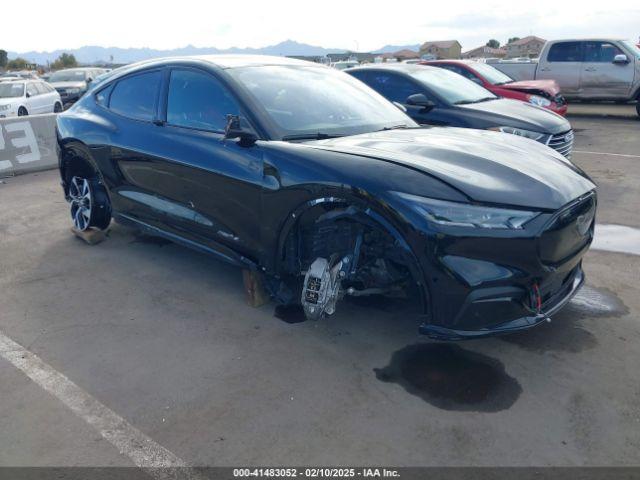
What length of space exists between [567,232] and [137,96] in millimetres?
3551

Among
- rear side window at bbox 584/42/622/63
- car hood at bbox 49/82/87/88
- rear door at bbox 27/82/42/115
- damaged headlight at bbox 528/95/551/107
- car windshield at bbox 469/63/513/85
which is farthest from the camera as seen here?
car hood at bbox 49/82/87/88

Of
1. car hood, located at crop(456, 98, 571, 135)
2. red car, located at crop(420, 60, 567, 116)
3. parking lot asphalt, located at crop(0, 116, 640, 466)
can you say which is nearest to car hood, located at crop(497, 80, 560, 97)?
red car, located at crop(420, 60, 567, 116)

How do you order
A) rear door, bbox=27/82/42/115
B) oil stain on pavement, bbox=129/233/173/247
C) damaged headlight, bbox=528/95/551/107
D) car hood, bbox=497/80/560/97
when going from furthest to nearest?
rear door, bbox=27/82/42/115, car hood, bbox=497/80/560/97, damaged headlight, bbox=528/95/551/107, oil stain on pavement, bbox=129/233/173/247

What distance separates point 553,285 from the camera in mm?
3223

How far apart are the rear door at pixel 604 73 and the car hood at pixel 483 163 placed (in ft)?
39.5

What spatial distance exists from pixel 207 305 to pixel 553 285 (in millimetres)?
2384

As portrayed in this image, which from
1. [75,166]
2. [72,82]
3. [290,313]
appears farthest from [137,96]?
[72,82]

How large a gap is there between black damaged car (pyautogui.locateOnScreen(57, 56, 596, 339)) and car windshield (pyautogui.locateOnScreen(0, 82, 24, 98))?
43.5 feet

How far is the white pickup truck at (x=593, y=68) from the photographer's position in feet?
45.6

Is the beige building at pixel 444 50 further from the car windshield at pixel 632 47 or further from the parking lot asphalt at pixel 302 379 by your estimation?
the parking lot asphalt at pixel 302 379

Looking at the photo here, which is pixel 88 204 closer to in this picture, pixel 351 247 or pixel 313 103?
pixel 313 103

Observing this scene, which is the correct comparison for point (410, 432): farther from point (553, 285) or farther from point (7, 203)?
point (7, 203)

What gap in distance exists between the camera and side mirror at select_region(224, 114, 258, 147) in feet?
11.9

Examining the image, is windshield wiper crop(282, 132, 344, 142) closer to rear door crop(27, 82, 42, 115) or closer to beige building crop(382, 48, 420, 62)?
rear door crop(27, 82, 42, 115)
